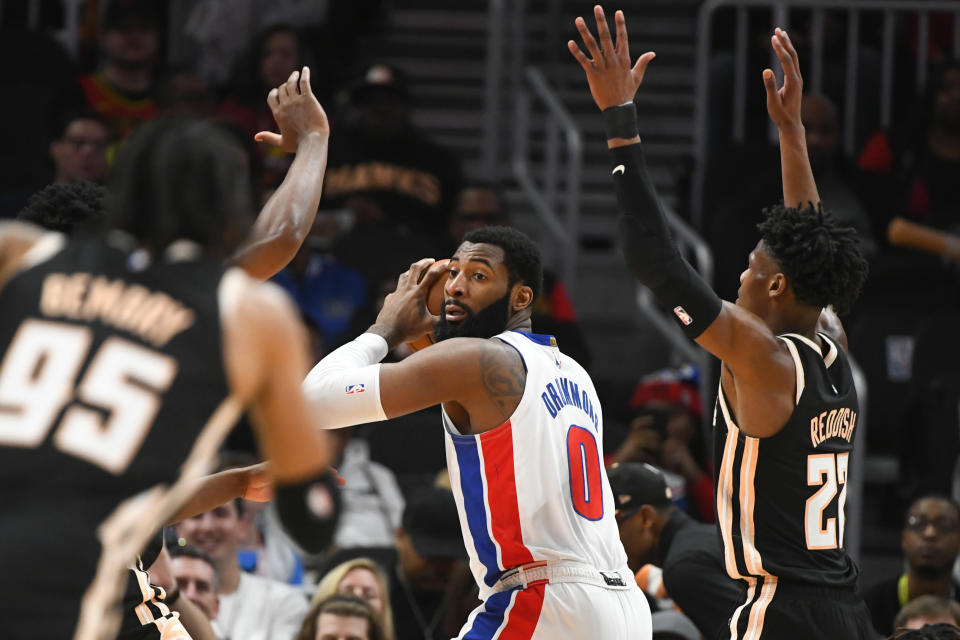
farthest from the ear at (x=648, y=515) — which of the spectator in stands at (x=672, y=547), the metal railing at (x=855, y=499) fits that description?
the metal railing at (x=855, y=499)

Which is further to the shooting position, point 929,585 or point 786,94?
point 929,585

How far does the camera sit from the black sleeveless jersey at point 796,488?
4355 millimetres

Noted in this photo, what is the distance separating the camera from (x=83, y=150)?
8438 mm

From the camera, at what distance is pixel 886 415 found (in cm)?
884

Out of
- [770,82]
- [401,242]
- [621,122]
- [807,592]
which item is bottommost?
[807,592]

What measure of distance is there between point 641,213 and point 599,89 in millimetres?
412

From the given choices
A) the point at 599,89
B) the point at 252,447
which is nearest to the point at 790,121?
the point at 599,89

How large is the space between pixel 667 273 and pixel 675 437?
161 inches

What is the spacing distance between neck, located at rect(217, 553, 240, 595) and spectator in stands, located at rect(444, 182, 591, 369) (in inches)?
95.3

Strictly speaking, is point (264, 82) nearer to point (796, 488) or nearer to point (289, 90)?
point (289, 90)

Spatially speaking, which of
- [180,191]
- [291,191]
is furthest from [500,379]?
[180,191]

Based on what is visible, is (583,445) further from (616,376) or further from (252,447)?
(616,376)

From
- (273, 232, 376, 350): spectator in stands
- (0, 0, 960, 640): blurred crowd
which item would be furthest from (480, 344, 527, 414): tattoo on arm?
(273, 232, 376, 350): spectator in stands

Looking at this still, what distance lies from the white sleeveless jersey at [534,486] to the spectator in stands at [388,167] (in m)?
5.16
